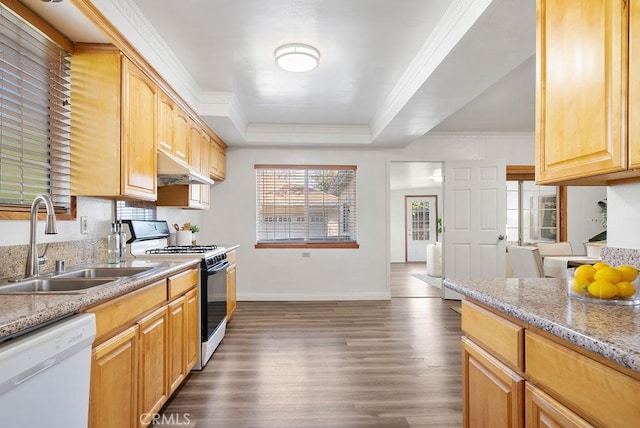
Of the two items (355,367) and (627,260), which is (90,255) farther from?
(627,260)

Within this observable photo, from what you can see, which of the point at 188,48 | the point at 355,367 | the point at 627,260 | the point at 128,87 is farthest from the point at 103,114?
the point at 627,260

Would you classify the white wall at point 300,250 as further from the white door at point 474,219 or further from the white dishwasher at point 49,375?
the white dishwasher at point 49,375

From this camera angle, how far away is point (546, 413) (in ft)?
3.58

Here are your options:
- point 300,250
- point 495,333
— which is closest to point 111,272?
point 495,333

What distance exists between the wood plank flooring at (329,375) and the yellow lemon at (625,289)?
1340mm

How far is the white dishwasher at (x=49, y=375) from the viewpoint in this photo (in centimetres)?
98

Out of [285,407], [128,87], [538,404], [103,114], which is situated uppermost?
[128,87]

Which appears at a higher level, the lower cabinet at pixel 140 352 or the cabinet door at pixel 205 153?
the cabinet door at pixel 205 153

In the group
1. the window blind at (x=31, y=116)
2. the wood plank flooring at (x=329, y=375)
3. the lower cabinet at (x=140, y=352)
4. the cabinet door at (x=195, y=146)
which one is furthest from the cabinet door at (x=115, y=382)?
the cabinet door at (x=195, y=146)

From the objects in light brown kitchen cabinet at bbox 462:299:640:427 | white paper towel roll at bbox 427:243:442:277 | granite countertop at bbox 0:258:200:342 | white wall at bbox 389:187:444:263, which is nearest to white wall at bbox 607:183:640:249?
light brown kitchen cabinet at bbox 462:299:640:427

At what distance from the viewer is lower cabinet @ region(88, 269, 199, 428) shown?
152 centimetres

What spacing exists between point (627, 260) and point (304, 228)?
430 cm

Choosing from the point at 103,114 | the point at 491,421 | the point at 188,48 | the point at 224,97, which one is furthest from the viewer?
the point at 224,97

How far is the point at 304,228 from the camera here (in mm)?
5566
